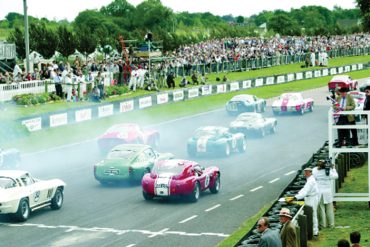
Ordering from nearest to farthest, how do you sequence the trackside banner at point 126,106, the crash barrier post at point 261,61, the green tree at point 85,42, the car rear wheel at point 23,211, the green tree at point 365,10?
the car rear wheel at point 23,211
the green tree at point 365,10
the trackside banner at point 126,106
the green tree at point 85,42
the crash barrier post at point 261,61

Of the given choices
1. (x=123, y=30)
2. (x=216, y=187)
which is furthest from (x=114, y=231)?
(x=123, y=30)

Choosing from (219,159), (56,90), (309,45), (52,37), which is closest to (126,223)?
(219,159)

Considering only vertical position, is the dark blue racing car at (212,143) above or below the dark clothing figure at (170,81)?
below

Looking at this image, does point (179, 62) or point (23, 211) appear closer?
point (23, 211)

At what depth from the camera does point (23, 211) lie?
2491cm

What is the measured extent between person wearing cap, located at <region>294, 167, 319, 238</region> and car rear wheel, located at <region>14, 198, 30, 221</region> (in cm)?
857

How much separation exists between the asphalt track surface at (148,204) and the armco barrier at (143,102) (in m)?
2.56

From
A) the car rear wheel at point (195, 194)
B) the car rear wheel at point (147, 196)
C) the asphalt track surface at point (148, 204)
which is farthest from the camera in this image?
the car rear wheel at point (195, 194)

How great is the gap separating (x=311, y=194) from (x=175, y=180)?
Result: 27.0 ft

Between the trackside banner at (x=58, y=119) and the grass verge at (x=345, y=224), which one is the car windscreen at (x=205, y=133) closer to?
the trackside banner at (x=58, y=119)

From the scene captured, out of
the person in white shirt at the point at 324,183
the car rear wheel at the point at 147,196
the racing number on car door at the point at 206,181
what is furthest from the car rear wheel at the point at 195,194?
the person in white shirt at the point at 324,183

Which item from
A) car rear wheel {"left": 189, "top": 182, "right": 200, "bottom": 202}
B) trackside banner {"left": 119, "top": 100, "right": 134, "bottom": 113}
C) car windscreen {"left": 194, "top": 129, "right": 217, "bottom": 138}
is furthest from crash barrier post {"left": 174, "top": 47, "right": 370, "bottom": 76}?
car rear wheel {"left": 189, "top": 182, "right": 200, "bottom": 202}

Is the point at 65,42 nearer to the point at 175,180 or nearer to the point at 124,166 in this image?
the point at 124,166

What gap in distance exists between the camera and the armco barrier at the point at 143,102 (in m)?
44.9
